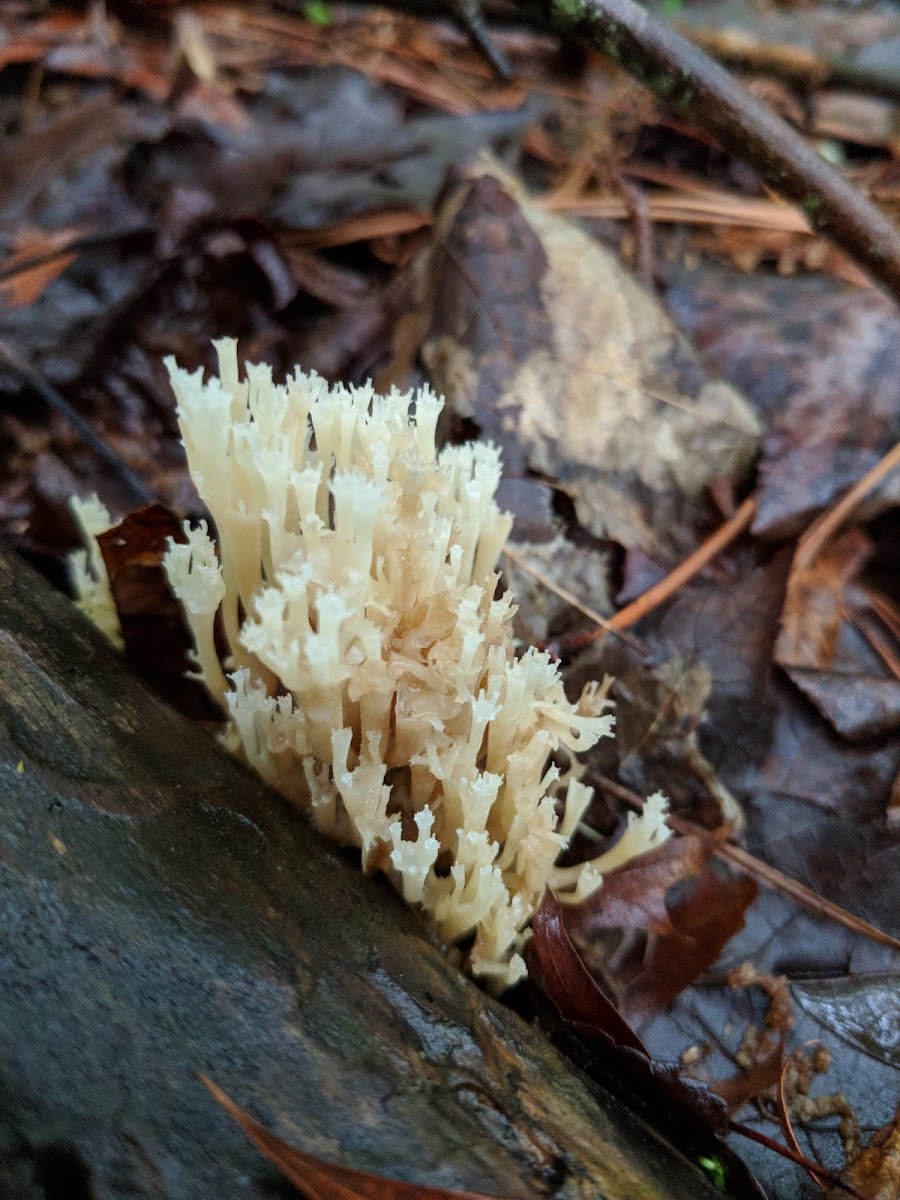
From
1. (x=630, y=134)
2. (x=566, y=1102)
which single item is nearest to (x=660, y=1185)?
(x=566, y=1102)

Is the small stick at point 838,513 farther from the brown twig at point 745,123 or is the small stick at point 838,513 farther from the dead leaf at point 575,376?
the brown twig at point 745,123

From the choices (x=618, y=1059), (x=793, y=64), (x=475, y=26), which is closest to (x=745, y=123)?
(x=475, y=26)

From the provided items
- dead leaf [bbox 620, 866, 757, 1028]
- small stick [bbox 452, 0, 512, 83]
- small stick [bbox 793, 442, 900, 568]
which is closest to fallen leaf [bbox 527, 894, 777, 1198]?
dead leaf [bbox 620, 866, 757, 1028]

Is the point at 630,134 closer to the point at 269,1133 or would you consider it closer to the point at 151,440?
the point at 151,440

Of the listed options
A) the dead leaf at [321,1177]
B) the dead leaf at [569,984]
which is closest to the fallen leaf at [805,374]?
the dead leaf at [569,984]

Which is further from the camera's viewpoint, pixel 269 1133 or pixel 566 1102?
pixel 566 1102

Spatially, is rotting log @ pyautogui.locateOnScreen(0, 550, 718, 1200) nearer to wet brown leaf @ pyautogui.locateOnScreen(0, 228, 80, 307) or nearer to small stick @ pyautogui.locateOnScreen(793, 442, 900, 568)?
small stick @ pyautogui.locateOnScreen(793, 442, 900, 568)
